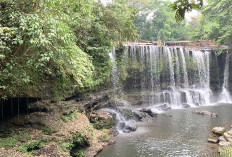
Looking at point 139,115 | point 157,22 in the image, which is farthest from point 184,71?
point 157,22

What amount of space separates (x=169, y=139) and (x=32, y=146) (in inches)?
246

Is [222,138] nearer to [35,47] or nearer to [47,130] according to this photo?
[47,130]

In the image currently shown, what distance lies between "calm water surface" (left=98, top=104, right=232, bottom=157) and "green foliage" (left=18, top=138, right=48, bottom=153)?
2.52m

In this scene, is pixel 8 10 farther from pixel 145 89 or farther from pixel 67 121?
pixel 145 89

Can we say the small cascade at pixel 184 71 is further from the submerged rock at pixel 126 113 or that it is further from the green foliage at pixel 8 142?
the green foliage at pixel 8 142

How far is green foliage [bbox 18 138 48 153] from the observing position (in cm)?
559

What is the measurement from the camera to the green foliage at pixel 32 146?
559cm

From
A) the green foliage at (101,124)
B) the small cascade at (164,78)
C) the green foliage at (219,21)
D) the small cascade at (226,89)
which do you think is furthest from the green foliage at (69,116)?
the small cascade at (226,89)

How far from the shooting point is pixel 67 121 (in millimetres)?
8008

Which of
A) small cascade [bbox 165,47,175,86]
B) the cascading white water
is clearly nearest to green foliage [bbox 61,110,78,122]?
the cascading white water

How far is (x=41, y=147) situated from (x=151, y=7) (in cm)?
2963

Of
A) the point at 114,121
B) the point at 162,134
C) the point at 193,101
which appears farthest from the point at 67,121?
the point at 193,101

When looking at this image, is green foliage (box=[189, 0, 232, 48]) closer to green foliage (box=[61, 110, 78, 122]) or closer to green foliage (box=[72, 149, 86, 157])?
green foliage (box=[61, 110, 78, 122])

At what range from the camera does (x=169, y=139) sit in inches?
373
